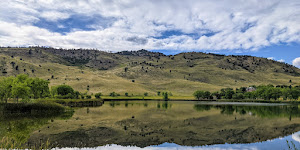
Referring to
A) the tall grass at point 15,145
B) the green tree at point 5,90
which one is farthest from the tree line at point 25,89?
the tall grass at point 15,145

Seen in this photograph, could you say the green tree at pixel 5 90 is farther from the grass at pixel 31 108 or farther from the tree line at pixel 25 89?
the grass at pixel 31 108

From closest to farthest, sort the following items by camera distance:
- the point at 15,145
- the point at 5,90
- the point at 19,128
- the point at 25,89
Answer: the point at 15,145 < the point at 19,128 < the point at 5,90 < the point at 25,89

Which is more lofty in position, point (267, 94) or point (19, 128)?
point (267, 94)

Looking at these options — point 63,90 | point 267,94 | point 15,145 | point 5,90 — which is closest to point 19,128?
point 15,145

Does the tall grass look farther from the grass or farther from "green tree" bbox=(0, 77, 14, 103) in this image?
"green tree" bbox=(0, 77, 14, 103)

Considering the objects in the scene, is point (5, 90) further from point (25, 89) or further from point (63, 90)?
point (63, 90)

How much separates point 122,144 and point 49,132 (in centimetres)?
1312

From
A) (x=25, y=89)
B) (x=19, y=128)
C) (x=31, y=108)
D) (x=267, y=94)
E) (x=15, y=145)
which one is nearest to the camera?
(x=15, y=145)

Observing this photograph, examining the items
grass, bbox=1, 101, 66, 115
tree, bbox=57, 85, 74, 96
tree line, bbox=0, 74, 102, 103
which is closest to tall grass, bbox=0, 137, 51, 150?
grass, bbox=1, 101, 66, 115

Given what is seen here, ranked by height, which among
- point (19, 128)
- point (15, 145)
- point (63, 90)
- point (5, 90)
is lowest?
point (19, 128)

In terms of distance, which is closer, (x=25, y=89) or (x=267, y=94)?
(x=25, y=89)

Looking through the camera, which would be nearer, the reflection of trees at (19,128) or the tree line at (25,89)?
the reflection of trees at (19,128)

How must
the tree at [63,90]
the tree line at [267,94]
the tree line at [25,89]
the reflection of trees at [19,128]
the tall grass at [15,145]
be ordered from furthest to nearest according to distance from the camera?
the tree line at [267,94]
the tree at [63,90]
the tree line at [25,89]
the reflection of trees at [19,128]
the tall grass at [15,145]

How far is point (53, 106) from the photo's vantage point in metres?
63.8
